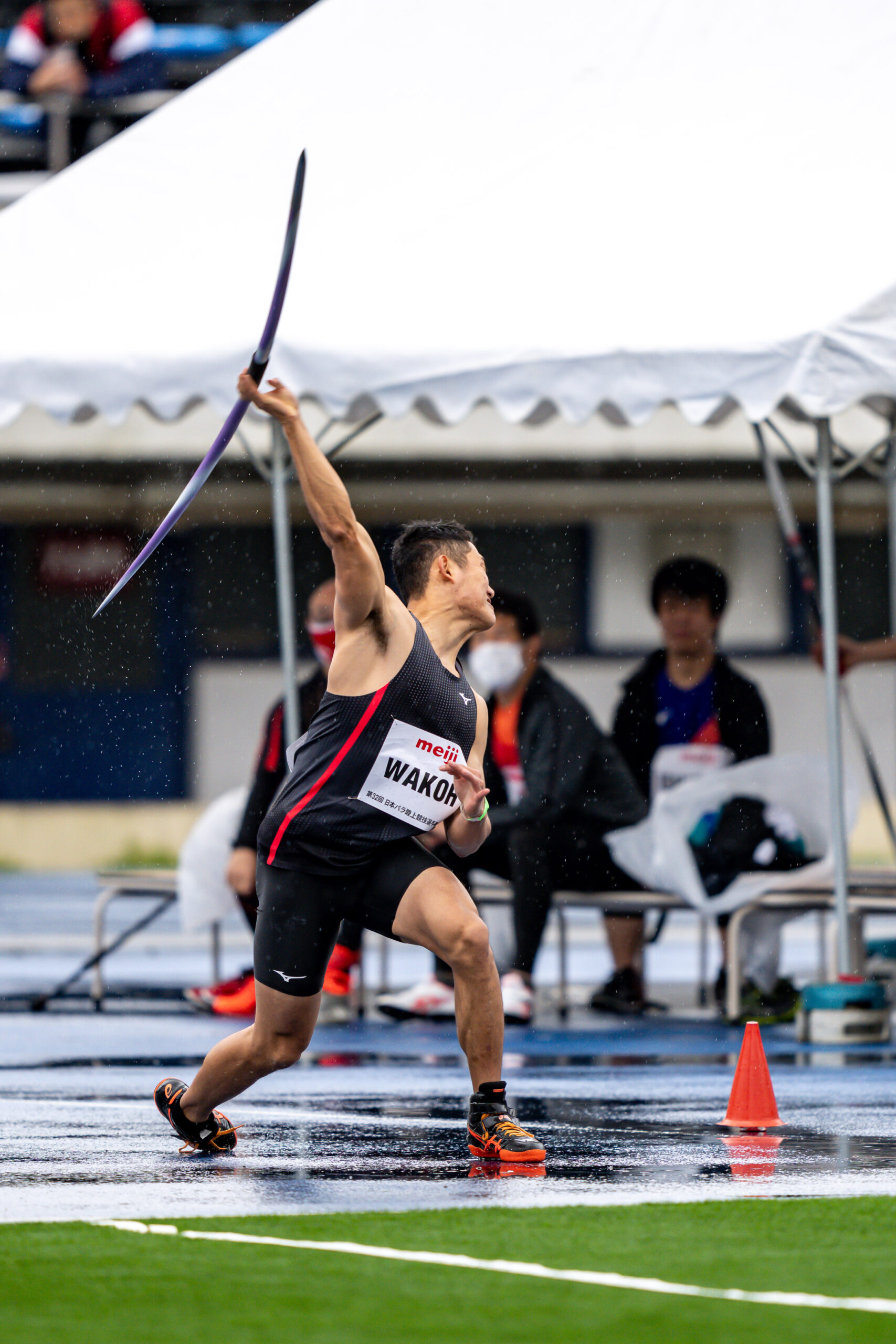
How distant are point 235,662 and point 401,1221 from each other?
20.2 m

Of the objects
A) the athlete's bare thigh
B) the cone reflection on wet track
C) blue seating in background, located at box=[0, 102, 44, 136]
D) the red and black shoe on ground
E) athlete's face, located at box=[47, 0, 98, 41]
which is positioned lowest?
the cone reflection on wet track

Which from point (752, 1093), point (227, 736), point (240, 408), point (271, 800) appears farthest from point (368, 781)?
point (227, 736)

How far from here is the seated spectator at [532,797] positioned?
10.3 meters

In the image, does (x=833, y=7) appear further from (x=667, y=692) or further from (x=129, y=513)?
(x=129, y=513)

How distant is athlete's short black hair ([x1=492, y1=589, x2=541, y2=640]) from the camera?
1068 centimetres

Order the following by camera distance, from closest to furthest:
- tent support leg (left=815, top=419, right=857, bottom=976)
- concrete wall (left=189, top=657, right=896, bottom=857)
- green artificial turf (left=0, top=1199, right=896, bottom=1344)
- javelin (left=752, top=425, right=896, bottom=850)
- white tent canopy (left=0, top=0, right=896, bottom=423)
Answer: green artificial turf (left=0, top=1199, right=896, bottom=1344) < white tent canopy (left=0, top=0, right=896, bottom=423) < tent support leg (left=815, top=419, right=857, bottom=976) < javelin (left=752, top=425, right=896, bottom=850) < concrete wall (left=189, top=657, right=896, bottom=857)

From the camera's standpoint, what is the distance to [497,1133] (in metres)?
6.11

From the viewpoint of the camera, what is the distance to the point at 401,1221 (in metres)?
5.18

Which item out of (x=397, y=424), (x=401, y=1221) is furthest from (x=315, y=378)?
(x=397, y=424)

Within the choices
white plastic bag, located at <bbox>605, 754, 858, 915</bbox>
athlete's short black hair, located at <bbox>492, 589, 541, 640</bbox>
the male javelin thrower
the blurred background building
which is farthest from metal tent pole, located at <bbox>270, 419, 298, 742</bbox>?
the blurred background building

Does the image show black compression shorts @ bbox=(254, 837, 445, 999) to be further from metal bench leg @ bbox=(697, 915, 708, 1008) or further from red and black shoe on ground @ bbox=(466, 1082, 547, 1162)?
metal bench leg @ bbox=(697, 915, 708, 1008)

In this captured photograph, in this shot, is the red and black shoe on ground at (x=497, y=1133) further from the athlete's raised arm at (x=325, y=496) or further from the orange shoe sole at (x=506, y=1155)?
the athlete's raised arm at (x=325, y=496)

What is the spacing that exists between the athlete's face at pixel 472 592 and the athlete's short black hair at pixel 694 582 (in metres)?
4.37

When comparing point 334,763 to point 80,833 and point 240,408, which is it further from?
point 80,833
